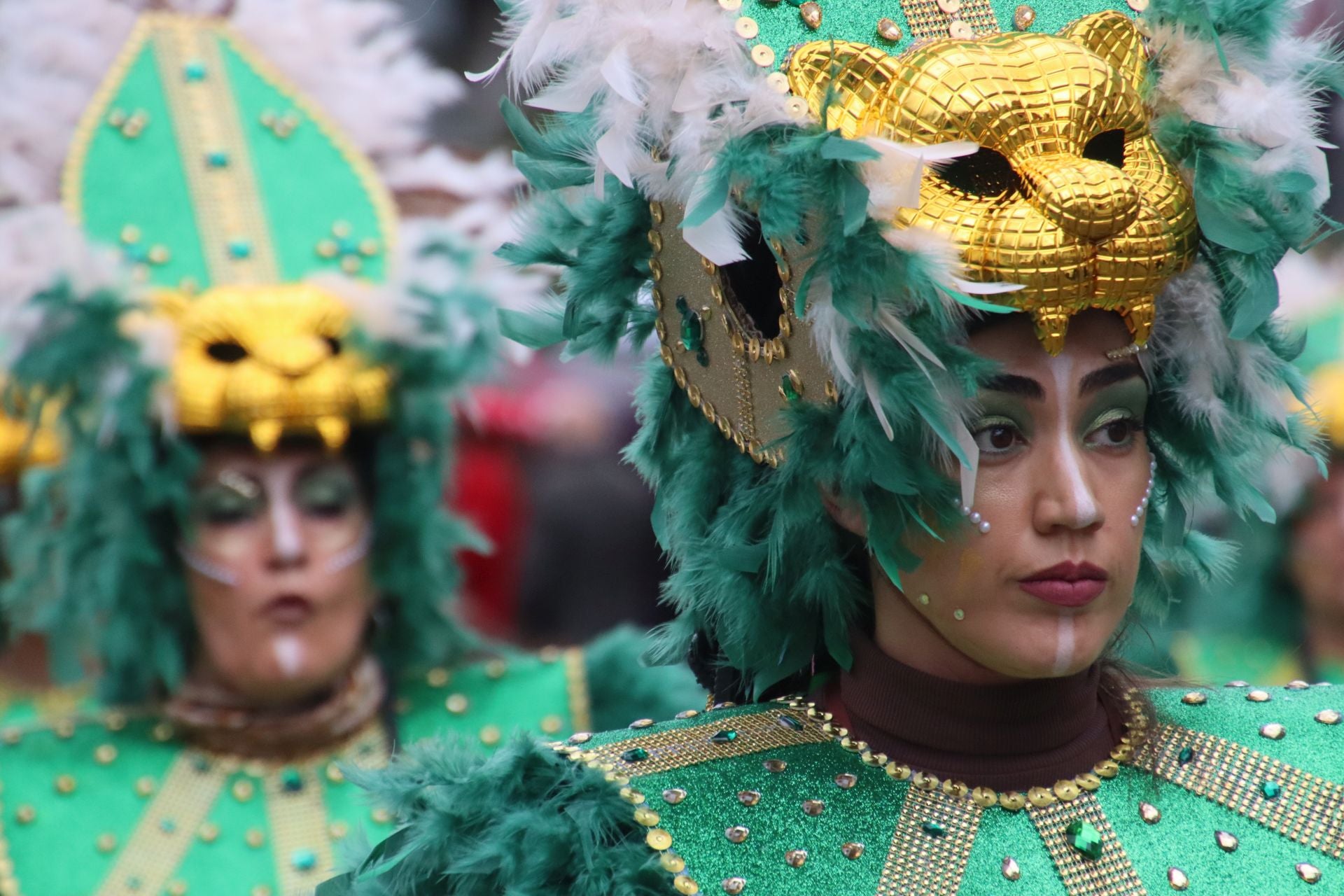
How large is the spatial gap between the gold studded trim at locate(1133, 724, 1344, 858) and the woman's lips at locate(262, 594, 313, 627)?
2726mm

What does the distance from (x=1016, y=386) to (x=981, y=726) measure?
519mm

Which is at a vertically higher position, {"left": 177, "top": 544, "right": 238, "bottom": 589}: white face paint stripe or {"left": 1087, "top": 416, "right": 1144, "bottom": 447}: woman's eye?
{"left": 1087, "top": 416, "right": 1144, "bottom": 447}: woman's eye

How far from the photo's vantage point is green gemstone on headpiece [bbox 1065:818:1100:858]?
298cm

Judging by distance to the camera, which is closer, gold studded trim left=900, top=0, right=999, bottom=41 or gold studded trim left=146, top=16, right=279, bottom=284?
gold studded trim left=900, top=0, right=999, bottom=41

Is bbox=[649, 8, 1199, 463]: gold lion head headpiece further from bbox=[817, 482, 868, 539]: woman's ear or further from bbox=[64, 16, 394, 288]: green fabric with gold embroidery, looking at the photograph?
bbox=[64, 16, 394, 288]: green fabric with gold embroidery

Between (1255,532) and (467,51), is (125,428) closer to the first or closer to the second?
(1255,532)

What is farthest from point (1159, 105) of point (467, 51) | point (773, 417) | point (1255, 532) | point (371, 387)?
point (467, 51)

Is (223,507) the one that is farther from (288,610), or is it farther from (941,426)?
(941,426)

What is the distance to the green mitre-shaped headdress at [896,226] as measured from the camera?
283cm

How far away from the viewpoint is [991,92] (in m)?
2.89

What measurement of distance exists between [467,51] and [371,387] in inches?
228

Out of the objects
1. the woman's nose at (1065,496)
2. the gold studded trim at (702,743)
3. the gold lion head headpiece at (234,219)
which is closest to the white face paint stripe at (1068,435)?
the woman's nose at (1065,496)

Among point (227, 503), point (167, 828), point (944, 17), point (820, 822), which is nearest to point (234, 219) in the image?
point (227, 503)

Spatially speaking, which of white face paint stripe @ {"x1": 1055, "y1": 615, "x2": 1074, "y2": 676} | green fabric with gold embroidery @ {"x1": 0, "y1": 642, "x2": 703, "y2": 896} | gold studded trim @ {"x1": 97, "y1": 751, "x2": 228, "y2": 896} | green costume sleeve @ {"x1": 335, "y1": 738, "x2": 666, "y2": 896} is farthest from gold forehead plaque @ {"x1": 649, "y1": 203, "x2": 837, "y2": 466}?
gold studded trim @ {"x1": 97, "y1": 751, "x2": 228, "y2": 896}
